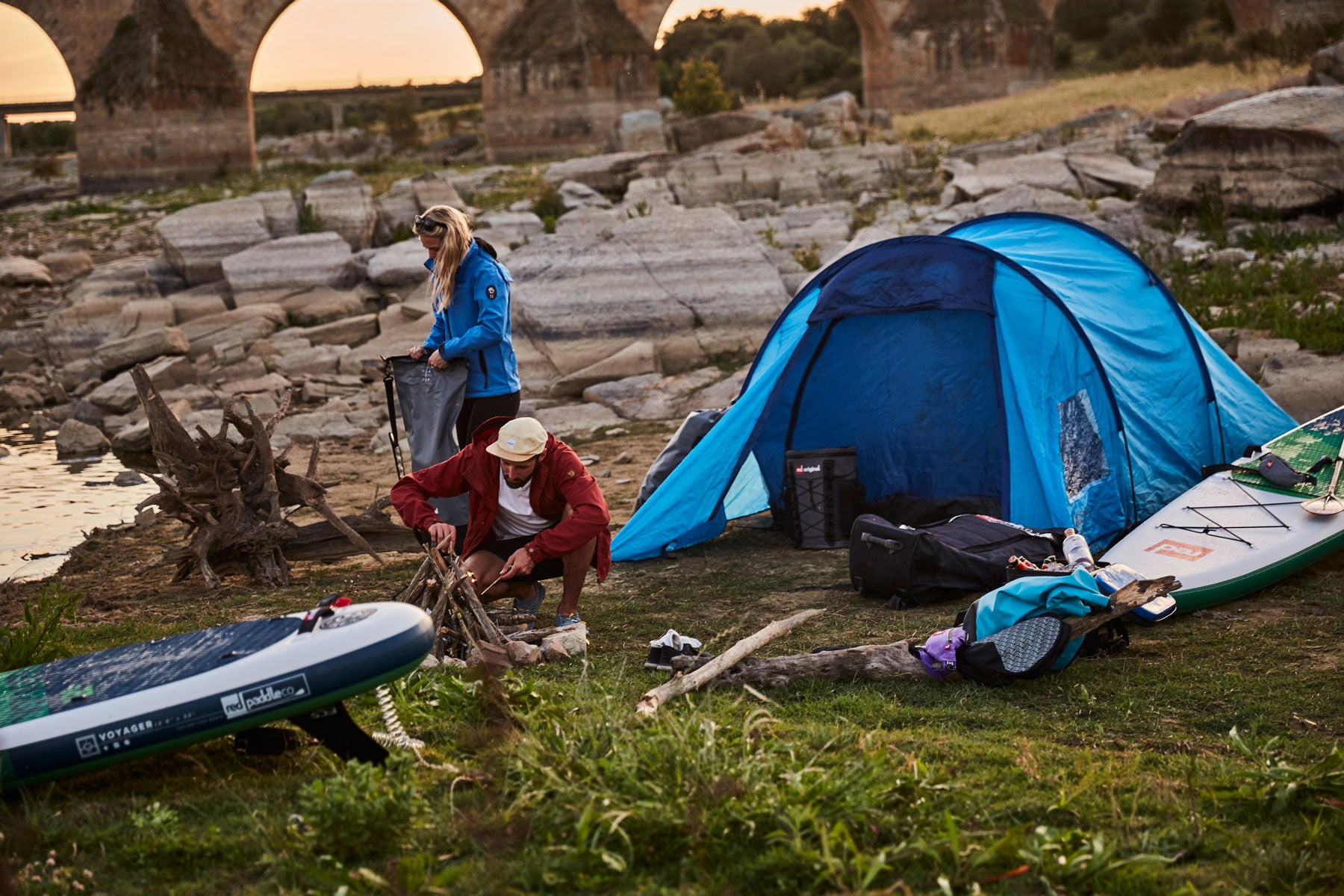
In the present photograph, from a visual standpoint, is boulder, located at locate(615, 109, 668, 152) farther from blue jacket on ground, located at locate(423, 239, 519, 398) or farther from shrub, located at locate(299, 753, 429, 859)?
shrub, located at locate(299, 753, 429, 859)

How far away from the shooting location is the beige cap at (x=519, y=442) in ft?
16.1

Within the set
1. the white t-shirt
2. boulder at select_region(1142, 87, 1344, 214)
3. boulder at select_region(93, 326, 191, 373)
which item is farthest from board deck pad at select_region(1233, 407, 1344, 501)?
boulder at select_region(93, 326, 191, 373)

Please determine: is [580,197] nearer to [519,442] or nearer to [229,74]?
[229,74]

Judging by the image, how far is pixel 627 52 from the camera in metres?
26.2

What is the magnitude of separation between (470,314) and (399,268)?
9.25m

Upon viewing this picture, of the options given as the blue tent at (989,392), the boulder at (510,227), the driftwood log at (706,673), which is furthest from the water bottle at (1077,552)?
the boulder at (510,227)

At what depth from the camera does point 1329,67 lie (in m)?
17.5

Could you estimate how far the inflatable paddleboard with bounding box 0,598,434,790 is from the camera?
3516 mm

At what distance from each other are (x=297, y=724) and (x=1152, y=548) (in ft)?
12.1

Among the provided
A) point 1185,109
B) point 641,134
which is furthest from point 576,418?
point 1185,109

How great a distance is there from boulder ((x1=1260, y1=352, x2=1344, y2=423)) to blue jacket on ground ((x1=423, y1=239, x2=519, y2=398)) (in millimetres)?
4745

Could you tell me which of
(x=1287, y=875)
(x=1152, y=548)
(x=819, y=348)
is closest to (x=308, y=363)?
(x=819, y=348)

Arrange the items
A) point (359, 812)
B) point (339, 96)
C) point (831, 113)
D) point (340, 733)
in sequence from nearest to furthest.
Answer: point (359, 812) → point (340, 733) → point (831, 113) → point (339, 96)

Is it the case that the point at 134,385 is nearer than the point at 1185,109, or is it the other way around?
the point at 134,385
